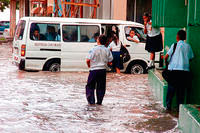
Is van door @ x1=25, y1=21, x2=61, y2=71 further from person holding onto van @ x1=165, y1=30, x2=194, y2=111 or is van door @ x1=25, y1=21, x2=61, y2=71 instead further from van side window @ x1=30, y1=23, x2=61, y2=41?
person holding onto van @ x1=165, y1=30, x2=194, y2=111

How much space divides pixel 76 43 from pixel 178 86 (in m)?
7.25

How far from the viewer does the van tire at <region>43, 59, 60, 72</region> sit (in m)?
15.3

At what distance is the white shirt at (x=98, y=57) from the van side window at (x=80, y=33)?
19.6 feet

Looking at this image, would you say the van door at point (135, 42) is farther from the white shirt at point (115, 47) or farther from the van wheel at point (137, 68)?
the white shirt at point (115, 47)

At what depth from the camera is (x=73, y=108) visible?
9.26 m

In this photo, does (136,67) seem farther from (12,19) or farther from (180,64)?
(12,19)

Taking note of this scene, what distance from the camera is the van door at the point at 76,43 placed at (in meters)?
15.2

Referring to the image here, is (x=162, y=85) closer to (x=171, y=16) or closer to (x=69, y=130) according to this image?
(x=171, y=16)

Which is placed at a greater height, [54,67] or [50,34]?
[50,34]

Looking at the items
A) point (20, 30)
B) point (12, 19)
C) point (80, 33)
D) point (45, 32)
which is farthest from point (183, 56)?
point (12, 19)

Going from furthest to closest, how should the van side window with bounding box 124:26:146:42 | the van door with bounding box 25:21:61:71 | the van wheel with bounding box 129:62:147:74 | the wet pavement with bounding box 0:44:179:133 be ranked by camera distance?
the van wheel with bounding box 129:62:147:74 → the van side window with bounding box 124:26:146:42 → the van door with bounding box 25:21:61:71 → the wet pavement with bounding box 0:44:179:133

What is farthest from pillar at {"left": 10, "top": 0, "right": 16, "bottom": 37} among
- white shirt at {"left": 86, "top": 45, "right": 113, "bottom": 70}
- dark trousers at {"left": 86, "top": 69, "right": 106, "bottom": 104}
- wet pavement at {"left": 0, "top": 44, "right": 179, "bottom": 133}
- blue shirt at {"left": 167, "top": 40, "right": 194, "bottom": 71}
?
blue shirt at {"left": 167, "top": 40, "right": 194, "bottom": 71}

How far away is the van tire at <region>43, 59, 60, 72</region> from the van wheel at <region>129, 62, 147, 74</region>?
2.57 meters

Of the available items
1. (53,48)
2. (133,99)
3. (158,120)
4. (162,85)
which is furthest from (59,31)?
(158,120)
